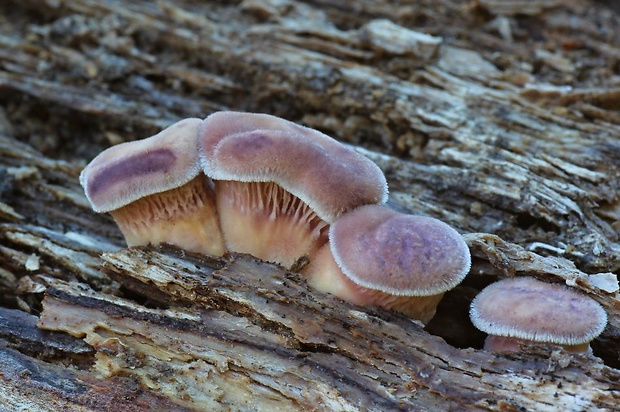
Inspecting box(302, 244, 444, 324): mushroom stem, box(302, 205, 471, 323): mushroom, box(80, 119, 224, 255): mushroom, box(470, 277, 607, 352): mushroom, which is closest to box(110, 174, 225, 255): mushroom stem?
box(80, 119, 224, 255): mushroom

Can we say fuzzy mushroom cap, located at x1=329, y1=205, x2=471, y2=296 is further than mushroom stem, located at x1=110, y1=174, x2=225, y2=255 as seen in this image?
No

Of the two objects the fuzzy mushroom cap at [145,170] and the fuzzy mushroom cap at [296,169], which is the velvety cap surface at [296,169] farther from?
the fuzzy mushroom cap at [145,170]

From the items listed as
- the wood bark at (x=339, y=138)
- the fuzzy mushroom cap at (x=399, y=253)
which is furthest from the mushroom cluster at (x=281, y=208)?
the wood bark at (x=339, y=138)

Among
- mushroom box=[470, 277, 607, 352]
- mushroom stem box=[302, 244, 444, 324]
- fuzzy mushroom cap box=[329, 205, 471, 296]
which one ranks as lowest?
mushroom stem box=[302, 244, 444, 324]

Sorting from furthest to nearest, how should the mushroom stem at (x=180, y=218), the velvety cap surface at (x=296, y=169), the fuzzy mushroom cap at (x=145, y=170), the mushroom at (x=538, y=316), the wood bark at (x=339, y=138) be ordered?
the mushroom stem at (x=180, y=218) < the fuzzy mushroom cap at (x=145, y=170) < the velvety cap surface at (x=296, y=169) < the wood bark at (x=339, y=138) < the mushroom at (x=538, y=316)

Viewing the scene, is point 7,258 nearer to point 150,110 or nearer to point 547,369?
point 150,110

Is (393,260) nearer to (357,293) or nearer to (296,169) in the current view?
(357,293)

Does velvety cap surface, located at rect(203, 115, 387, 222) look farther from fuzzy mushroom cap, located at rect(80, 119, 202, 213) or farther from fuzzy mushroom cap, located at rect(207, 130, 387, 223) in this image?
fuzzy mushroom cap, located at rect(80, 119, 202, 213)

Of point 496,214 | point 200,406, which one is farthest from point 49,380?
point 496,214
